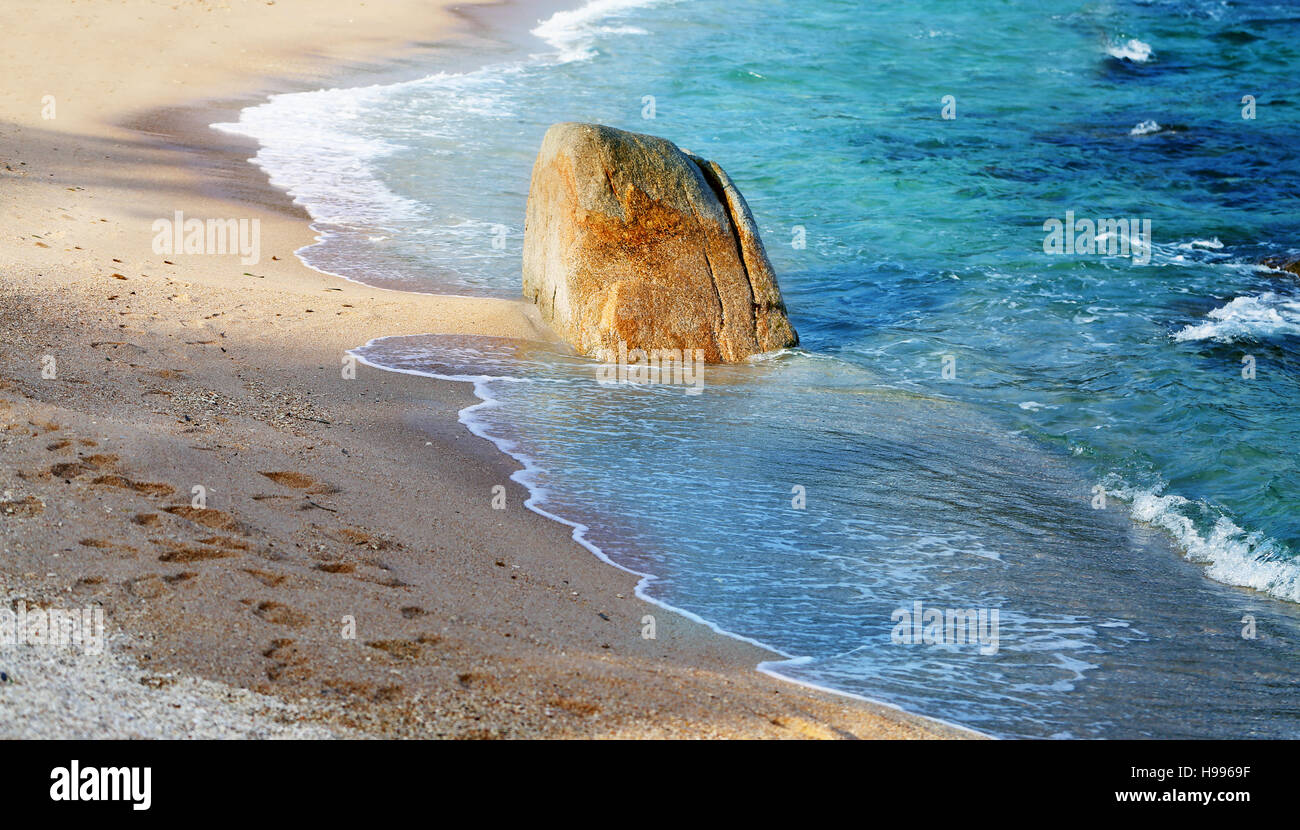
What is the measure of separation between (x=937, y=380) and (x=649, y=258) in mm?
2300

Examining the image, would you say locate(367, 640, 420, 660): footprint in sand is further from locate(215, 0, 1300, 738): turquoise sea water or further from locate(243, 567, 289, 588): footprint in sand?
locate(215, 0, 1300, 738): turquoise sea water

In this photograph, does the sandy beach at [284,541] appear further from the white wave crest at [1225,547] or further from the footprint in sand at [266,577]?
the white wave crest at [1225,547]

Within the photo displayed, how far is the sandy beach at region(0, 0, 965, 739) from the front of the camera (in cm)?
350

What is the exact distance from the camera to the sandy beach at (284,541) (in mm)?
3500

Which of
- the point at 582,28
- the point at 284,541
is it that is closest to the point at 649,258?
the point at 284,541

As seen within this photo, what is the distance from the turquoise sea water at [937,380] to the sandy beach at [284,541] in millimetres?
409

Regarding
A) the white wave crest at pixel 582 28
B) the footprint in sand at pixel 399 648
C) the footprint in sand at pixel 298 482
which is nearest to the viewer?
the footprint in sand at pixel 399 648

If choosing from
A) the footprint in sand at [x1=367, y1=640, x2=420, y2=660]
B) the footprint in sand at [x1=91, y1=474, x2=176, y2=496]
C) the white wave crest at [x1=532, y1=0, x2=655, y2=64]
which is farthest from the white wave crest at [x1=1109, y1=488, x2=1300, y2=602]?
the white wave crest at [x1=532, y1=0, x2=655, y2=64]

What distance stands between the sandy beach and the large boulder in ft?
2.19

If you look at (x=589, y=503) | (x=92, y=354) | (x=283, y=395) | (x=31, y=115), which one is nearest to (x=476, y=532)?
(x=589, y=503)

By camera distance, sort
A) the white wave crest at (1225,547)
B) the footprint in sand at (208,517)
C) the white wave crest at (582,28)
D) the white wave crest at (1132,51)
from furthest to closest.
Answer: the white wave crest at (1132,51)
the white wave crest at (582,28)
the white wave crest at (1225,547)
the footprint in sand at (208,517)

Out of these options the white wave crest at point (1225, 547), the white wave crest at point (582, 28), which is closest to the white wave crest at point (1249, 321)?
the white wave crest at point (1225, 547)
